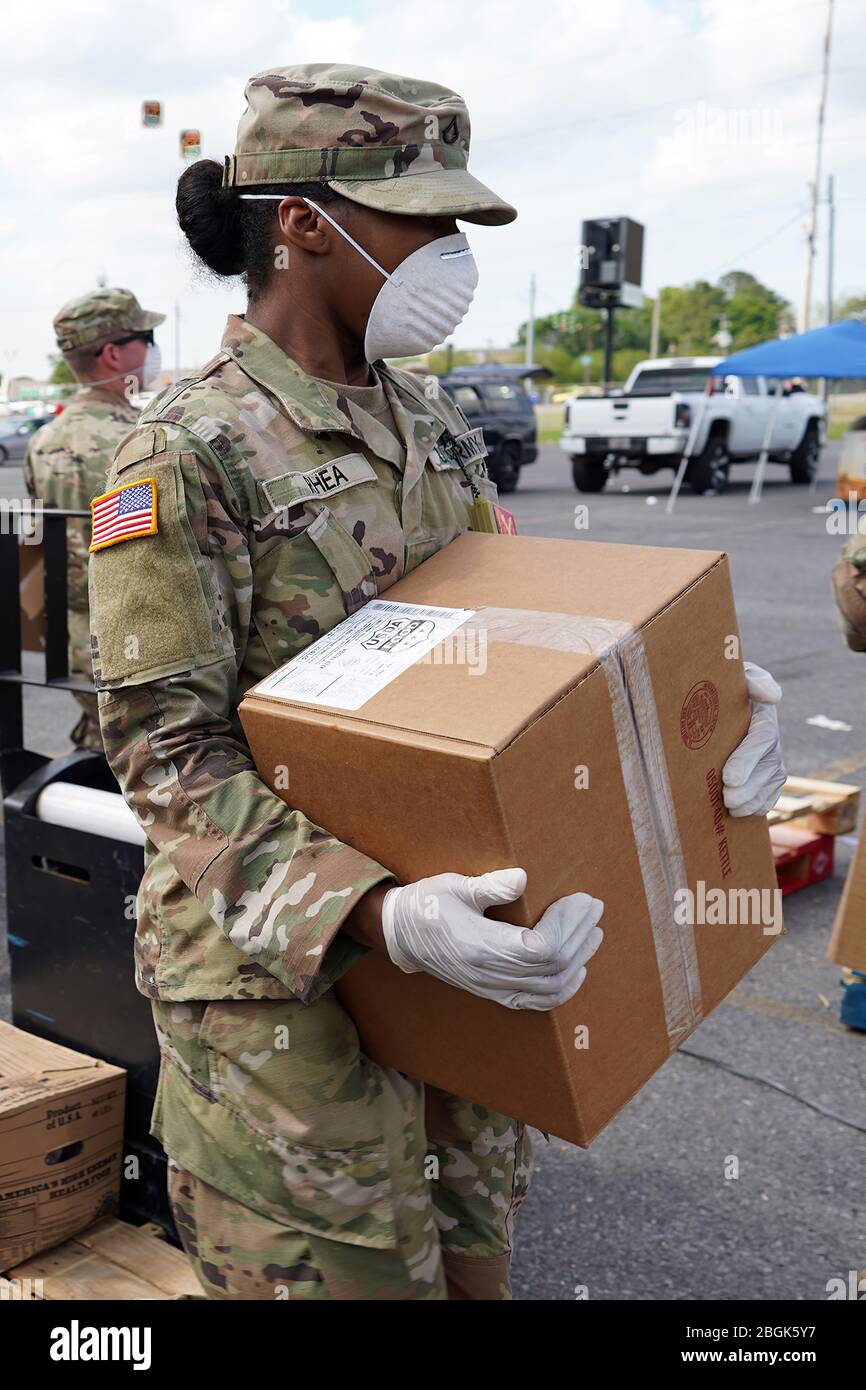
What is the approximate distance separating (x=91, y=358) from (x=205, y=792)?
371 cm

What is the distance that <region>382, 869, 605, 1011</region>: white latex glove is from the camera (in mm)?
1337

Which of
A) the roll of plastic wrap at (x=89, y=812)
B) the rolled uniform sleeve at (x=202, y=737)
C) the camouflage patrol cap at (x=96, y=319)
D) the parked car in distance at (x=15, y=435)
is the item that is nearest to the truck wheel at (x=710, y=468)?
the camouflage patrol cap at (x=96, y=319)

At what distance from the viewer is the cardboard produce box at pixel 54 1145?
7.16ft

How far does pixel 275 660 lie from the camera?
162cm

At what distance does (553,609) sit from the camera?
1565mm

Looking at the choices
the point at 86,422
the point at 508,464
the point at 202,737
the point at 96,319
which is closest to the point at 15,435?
the point at 508,464

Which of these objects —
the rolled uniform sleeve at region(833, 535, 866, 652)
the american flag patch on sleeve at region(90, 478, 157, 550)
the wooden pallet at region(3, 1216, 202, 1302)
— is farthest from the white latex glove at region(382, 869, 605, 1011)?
the rolled uniform sleeve at region(833, 535, 866, 652)

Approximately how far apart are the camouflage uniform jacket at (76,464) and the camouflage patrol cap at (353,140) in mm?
2914

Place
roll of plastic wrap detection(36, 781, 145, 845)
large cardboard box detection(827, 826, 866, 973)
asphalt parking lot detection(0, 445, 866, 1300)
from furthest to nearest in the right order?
large cardboard box detection(827, 826, 866, 973) → asphalt parking lot detection(0, 445, 866, 1300) → roll of plastic wrap detection(36, 781, 145, 845)

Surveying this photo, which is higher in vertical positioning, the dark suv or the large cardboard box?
the dark suv

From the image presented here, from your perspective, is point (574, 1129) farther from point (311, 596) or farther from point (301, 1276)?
point (311, 596)

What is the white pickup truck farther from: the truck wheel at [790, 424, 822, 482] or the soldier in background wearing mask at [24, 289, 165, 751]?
the soldier in background wearing mask at [24, 289, 165, 751]

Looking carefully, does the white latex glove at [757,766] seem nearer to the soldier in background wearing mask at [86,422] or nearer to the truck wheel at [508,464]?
the soldier in background wearing mask at [86,422]

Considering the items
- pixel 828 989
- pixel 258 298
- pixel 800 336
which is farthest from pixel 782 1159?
pixel 800 336
